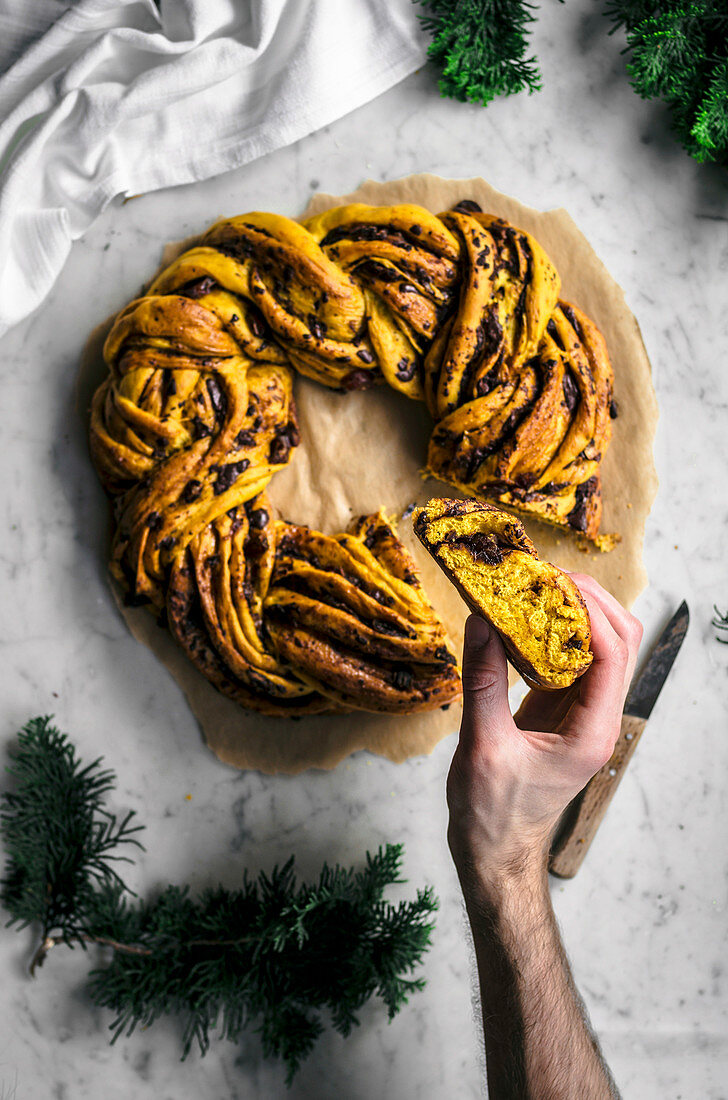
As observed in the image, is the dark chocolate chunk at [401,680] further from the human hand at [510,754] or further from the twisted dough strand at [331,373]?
the human hand at [510,754]

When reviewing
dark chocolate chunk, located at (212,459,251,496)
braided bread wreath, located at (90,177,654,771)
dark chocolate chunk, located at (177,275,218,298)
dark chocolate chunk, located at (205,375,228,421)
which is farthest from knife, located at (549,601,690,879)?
dark chocolate chunk, located at (177,275,218,298)

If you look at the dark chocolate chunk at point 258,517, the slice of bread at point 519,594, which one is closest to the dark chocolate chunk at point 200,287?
the dark chocolate chunk at point 258,517

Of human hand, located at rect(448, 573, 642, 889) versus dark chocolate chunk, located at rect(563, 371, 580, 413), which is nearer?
human hand, located at rect(448, 573, 642, 889)

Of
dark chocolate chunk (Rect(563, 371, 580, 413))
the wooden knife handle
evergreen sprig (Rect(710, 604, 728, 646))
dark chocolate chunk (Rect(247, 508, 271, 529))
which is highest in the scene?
dark chocolate chunk (Rect(247, 508, 271, 529))

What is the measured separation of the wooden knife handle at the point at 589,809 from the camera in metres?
2.28

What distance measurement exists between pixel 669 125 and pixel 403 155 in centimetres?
82

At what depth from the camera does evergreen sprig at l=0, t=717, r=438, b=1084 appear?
7.00ft

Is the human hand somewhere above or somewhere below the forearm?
above

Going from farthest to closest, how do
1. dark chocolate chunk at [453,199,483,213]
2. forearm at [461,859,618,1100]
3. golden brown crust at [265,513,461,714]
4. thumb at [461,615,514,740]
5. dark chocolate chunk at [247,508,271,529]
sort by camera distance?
dark chocolate chunk at [453,199,483,213], dark chocolate chunk at [247,508,271,529], golden brown crust at [265,513,461,714], forearm at [461,859,618,1100], thumb at [461,615,514,740]

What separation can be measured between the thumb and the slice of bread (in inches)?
2.8

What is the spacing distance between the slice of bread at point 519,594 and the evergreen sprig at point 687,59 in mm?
1486

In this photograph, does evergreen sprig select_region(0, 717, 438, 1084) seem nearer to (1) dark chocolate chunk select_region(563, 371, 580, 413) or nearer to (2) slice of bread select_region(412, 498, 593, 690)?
(2) slice of bread select_region(412, 498, 593, 690)

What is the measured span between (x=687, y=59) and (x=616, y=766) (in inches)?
79.3

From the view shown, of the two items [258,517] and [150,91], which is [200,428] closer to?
[258,517]
